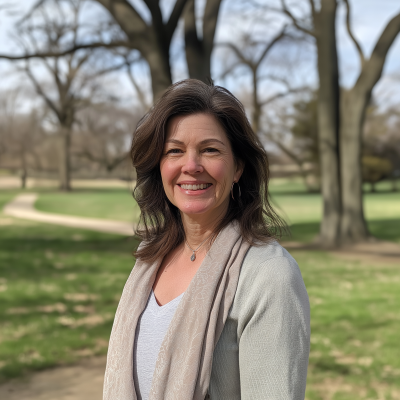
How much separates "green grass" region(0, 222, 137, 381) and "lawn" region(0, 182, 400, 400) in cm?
1

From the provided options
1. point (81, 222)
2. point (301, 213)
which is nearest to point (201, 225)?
point (81, 222)

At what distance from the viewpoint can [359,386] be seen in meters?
4.41

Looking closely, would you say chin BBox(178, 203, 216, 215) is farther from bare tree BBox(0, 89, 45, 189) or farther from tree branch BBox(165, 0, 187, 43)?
bare tree BBox(0, 89, 45, 189)

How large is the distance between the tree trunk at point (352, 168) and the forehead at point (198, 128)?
35.9ft

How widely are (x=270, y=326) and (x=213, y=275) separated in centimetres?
27

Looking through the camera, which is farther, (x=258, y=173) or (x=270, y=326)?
(x=258, y=173)

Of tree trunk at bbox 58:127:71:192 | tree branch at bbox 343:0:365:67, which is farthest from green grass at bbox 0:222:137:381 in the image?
tree trunk at bbox 58:127:71:192

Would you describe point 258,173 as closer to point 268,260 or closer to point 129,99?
point 268,260

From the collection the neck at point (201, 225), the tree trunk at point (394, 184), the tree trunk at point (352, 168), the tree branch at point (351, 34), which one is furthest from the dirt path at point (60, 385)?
the tree trunk at point (394, 184)

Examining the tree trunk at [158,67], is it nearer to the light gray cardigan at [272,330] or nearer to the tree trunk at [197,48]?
the tree trunk at [197,48]

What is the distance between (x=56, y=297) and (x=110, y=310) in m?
1.08

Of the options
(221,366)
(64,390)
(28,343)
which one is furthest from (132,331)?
(28,343)

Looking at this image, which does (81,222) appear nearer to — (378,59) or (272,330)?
(378,59)

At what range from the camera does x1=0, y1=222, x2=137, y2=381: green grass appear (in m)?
5.45
